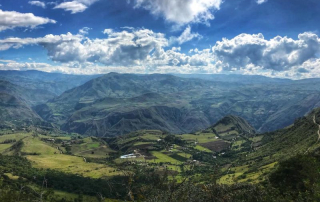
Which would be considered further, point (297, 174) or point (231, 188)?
point (297, 174)

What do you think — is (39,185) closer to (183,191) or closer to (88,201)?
(88,201)

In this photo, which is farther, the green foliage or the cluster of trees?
the green foliage

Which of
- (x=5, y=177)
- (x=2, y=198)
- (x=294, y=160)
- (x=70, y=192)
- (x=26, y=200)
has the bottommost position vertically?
(x=70, y=192)

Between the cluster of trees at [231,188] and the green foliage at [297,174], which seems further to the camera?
the green foliage at [297,174]

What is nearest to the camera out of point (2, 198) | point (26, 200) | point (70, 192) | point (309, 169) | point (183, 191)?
point (183, 191)

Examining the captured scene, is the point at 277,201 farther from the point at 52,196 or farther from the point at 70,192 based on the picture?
the point at 70,192

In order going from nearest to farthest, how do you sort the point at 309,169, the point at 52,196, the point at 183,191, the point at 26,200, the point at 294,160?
1. the point at 183,191
2. the point at 309,169
3. the point at 294,160
4. the point at 26,200
5. the point at 52,196

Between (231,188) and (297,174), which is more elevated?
(231,188)

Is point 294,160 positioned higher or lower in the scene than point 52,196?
higher

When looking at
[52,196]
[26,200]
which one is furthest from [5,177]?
[26,200]

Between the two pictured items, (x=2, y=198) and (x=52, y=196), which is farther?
(x=52, y=196)
